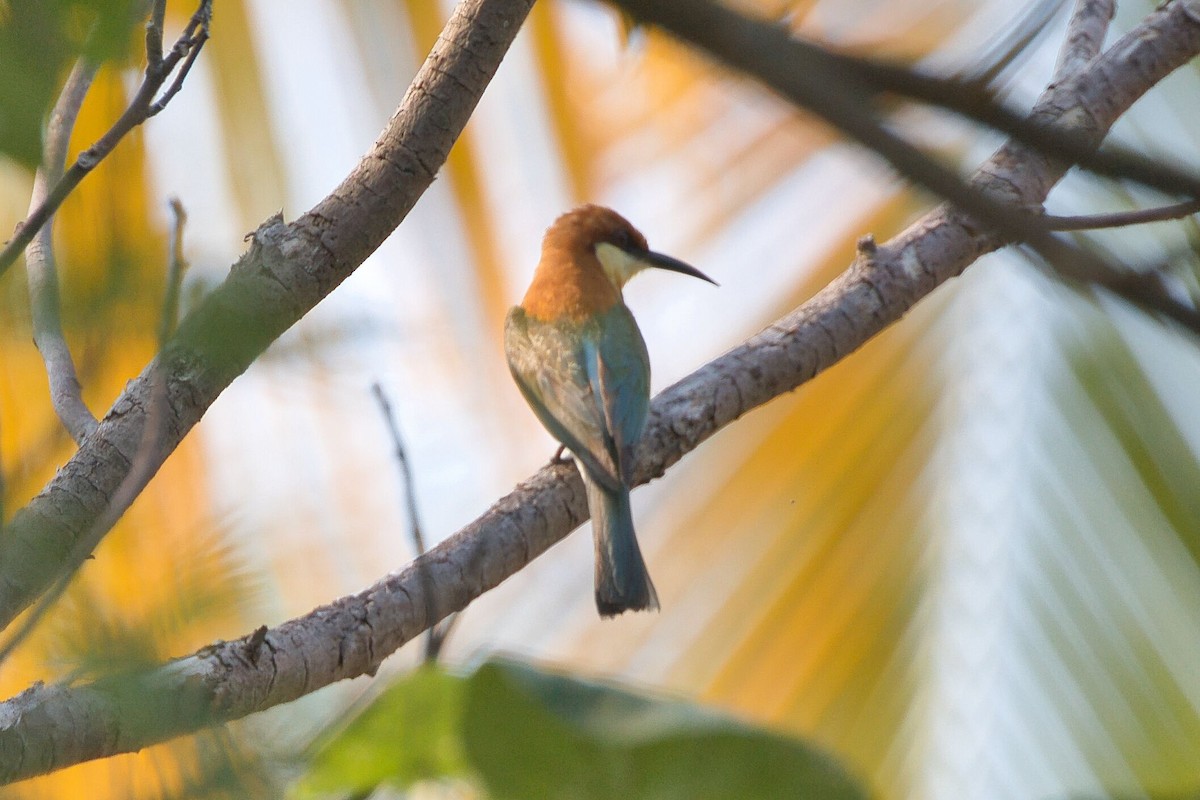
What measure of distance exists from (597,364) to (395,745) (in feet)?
6.11

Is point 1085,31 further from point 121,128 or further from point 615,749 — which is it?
point 615,749

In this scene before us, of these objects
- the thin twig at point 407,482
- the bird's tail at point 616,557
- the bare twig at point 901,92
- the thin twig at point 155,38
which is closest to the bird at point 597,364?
the bird's tail at point 616,557

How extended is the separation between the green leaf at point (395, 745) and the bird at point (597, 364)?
1.30 metres

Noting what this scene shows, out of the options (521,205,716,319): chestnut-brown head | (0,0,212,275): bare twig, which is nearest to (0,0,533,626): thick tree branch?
(0,0,212,275): bare twig

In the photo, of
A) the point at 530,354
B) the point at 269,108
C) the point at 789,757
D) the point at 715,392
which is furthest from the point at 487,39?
the point at 530,354

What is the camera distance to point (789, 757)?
0.59 meters

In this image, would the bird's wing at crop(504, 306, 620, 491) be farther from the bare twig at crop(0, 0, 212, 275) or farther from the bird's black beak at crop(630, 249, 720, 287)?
the bare twig at crop(0, 0, 212, 275)

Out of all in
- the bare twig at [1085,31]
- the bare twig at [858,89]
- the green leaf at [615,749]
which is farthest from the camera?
the bare twig at [1085,31]

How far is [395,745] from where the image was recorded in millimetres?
772

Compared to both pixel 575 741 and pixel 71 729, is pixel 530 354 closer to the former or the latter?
pixel 71 729

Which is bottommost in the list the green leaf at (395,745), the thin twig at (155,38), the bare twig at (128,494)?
the green leaf at (395,745)

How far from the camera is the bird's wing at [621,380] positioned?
2.14 meters

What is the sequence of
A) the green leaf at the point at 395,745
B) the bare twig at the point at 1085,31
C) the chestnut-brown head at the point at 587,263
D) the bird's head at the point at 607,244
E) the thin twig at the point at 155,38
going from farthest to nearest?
the bird's head at the point at 607,244 → the chestnut-brown head at the point at 587,263 → the bare twig at the point at 1085,31 → the thin twig at the point at 155,38 → the green leaf at the point at 395,745

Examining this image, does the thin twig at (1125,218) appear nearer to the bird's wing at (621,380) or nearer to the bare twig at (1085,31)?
the bird's wing at (621,380)
